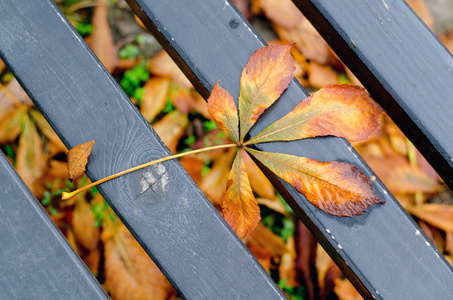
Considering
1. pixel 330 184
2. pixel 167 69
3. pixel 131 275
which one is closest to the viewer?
pixel 330 184

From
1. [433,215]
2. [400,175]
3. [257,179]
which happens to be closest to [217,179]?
[257,179]

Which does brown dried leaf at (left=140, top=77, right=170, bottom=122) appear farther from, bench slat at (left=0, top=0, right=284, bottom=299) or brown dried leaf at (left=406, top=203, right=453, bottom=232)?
brown dried leaf at (left=406, top=203, right=453, bottom=232)

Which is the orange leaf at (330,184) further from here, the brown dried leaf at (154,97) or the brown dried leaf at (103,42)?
the brown dried leaf at (103,42)

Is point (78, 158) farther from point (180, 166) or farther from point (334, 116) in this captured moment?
point (334, 116)

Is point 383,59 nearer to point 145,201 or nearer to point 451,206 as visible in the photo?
point 145,201

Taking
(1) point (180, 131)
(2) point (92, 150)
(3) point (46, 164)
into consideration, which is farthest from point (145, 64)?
(2) point (92, 150)

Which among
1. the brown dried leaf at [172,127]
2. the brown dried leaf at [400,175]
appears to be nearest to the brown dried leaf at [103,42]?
the brown dried leaf at [172,127]
